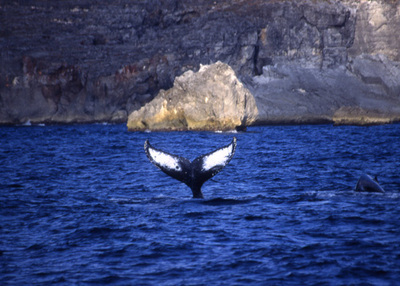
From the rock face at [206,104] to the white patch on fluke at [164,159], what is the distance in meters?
42.6

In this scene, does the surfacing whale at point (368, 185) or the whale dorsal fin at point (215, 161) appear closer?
the whale dorsal fin at point (215, 161)

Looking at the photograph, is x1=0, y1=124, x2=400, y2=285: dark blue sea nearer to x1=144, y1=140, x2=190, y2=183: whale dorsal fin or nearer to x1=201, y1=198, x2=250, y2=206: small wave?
x1=201, y1=198, x2=250, y2=206: small wave

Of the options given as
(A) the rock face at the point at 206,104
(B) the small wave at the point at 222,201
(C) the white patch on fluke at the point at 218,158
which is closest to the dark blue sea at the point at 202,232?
(B) the small wave at the point at 222,201

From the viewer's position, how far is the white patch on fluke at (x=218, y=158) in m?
11.0

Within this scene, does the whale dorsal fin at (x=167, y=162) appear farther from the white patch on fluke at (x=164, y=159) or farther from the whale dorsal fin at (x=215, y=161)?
the whale dorsal fin at (x=215, y=161)

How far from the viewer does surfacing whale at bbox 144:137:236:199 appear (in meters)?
11.0

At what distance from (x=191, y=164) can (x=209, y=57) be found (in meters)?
94.9

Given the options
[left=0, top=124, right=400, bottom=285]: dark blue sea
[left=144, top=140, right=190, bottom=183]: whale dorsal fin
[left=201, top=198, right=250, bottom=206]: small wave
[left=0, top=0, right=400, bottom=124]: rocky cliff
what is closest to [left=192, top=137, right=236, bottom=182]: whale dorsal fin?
[left=144, top=140, right=190, bottom=183]: whale dorsal fin

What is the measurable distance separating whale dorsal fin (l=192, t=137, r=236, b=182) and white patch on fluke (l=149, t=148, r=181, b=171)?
1.43ft

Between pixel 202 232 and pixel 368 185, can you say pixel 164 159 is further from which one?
pixel 368 185

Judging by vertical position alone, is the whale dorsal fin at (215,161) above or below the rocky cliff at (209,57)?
below

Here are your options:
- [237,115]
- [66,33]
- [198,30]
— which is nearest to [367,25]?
[198,30]

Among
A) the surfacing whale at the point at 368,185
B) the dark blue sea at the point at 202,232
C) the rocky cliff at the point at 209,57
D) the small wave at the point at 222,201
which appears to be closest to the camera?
the dark blue sea at the point at 202,232

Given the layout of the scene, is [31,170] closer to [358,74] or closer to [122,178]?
[122,178]
